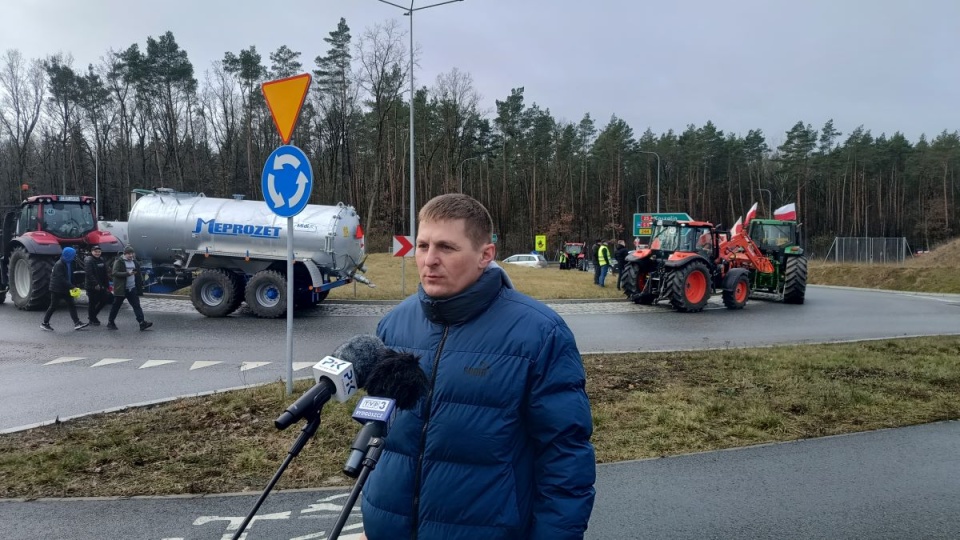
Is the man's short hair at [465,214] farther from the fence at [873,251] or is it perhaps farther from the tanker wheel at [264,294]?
the fence at [873,251]

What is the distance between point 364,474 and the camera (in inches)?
72.0

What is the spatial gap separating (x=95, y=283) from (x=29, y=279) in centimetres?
369

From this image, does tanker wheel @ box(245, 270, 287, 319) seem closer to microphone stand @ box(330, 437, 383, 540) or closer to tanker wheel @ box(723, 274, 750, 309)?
tanker wheel @ box(723, 274, 750, 309)

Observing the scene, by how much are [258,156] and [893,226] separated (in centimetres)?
6938

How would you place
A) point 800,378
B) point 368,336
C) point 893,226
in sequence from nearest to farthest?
point 368,336, point 800,378, point 893,226

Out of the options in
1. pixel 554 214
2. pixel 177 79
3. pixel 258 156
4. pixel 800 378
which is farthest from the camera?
pixel 554 214

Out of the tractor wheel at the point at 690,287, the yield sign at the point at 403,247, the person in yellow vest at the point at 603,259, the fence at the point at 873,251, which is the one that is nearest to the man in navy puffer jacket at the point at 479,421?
the tractor wheel at the point at 690,287

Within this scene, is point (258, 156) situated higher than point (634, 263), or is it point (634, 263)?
point (258, 156)

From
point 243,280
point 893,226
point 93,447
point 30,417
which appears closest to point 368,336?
point 93,447

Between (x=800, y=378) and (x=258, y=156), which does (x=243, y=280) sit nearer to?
(x=800, y=378)

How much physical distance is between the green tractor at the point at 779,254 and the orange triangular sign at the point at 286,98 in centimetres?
1721

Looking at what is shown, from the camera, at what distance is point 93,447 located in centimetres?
551

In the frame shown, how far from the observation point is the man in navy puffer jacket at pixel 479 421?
6.81 ft

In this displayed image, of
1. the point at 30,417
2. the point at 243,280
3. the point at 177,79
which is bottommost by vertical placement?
the point at 30,417
